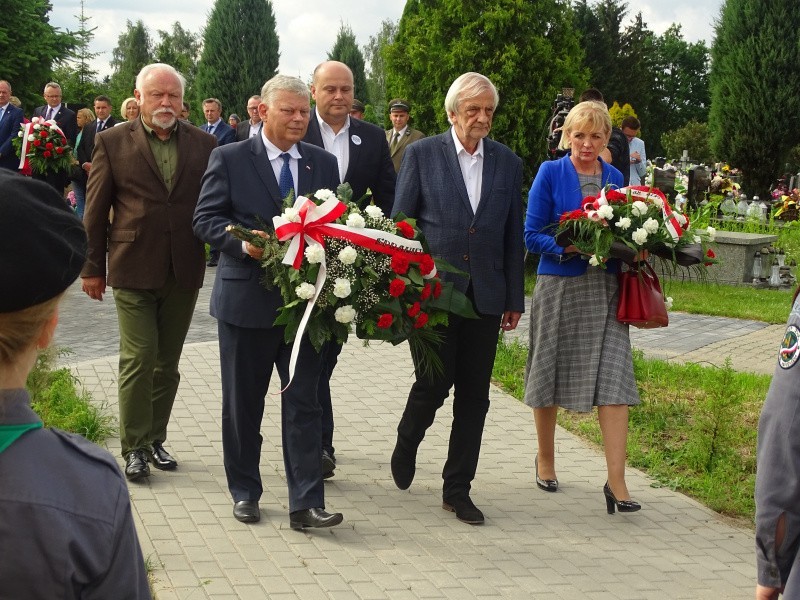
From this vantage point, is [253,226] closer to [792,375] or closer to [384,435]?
[384,435]

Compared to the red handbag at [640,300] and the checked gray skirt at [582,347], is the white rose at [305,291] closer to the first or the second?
the checked gray skirt at [582,347]

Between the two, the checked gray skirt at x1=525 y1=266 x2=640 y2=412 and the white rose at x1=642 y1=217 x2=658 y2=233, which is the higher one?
the white rose at x1=642 y1=217 x2=658 y2=233

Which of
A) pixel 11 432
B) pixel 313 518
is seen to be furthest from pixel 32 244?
pixel 313 518

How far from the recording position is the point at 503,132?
1502cm

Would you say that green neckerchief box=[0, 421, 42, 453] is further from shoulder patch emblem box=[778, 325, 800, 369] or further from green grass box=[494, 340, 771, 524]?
green grass box=[494, 340, 771, 524]

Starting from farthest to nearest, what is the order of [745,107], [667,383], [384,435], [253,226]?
[745,107]
[667,383]
[384,435]
[253,226]

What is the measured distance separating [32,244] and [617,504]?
489 cm

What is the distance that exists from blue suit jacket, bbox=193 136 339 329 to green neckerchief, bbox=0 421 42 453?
392cm

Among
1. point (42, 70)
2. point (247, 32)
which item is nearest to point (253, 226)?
point (42, 70)

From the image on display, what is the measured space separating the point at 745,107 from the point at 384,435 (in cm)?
2470

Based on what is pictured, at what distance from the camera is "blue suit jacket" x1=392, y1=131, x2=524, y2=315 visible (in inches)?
236

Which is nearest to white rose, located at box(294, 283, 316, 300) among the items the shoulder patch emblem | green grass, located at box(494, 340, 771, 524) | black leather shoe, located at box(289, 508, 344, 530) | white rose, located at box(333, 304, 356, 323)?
white rose, located at box(333, 304, 356, 323)

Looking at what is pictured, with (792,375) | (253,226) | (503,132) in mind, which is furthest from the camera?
(503,132)

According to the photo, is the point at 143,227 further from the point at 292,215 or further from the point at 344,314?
the point at 344,314
